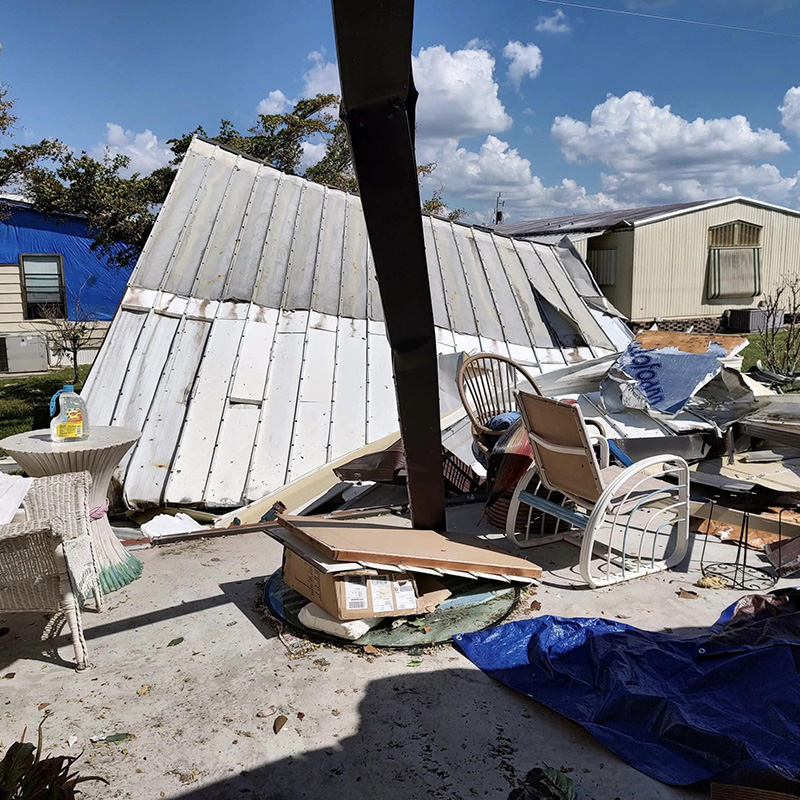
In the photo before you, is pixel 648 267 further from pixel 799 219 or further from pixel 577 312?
pixel 577 312

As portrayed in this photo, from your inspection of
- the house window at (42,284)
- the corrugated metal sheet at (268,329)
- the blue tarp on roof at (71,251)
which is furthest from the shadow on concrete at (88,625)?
the house window at (42,284)

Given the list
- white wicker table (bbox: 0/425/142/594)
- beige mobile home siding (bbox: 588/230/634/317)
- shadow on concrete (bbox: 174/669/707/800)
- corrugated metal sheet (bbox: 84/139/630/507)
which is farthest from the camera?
beige mobile home siding (bbox: 588/230/634/317)

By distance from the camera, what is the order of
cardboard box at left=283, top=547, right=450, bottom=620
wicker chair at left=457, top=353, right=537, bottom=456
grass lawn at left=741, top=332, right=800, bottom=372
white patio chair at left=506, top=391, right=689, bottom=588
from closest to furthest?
cardboard box at left=283, top=547, right=450, bottom=620, white patio chair at left=506, top=391, right=689, bottom=588, wicker chair at left=457, top=353, right=537, bottom=456, grass lawn at left=741, top=332, right=800, bottom=372

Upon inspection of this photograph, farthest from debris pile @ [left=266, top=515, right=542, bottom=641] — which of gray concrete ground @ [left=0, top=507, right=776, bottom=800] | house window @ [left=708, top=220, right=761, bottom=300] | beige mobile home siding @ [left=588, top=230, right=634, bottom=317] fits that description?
house window @ [left=708, top=220, right=761, bottom=300]

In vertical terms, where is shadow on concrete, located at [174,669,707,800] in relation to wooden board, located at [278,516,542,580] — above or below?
below

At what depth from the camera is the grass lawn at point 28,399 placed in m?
10.9

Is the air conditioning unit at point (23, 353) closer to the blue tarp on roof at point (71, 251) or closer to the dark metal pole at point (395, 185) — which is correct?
the blue tarp on roof at point (71, 251)

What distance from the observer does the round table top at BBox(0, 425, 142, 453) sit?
423 cm

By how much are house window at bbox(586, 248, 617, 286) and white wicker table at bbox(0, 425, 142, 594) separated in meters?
22.0

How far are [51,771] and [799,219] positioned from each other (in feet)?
101

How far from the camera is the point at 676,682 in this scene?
2.90 meters

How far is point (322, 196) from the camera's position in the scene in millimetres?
10484

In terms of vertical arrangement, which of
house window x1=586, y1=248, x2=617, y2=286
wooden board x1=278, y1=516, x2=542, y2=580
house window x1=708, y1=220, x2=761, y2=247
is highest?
house window x1=708, y1=220, x2=761, y2=247

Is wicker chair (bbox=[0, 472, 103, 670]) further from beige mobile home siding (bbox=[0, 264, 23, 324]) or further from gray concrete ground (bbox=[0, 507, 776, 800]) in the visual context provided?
beige mobile home siding (bbox=[0, 264, 23, 324])
